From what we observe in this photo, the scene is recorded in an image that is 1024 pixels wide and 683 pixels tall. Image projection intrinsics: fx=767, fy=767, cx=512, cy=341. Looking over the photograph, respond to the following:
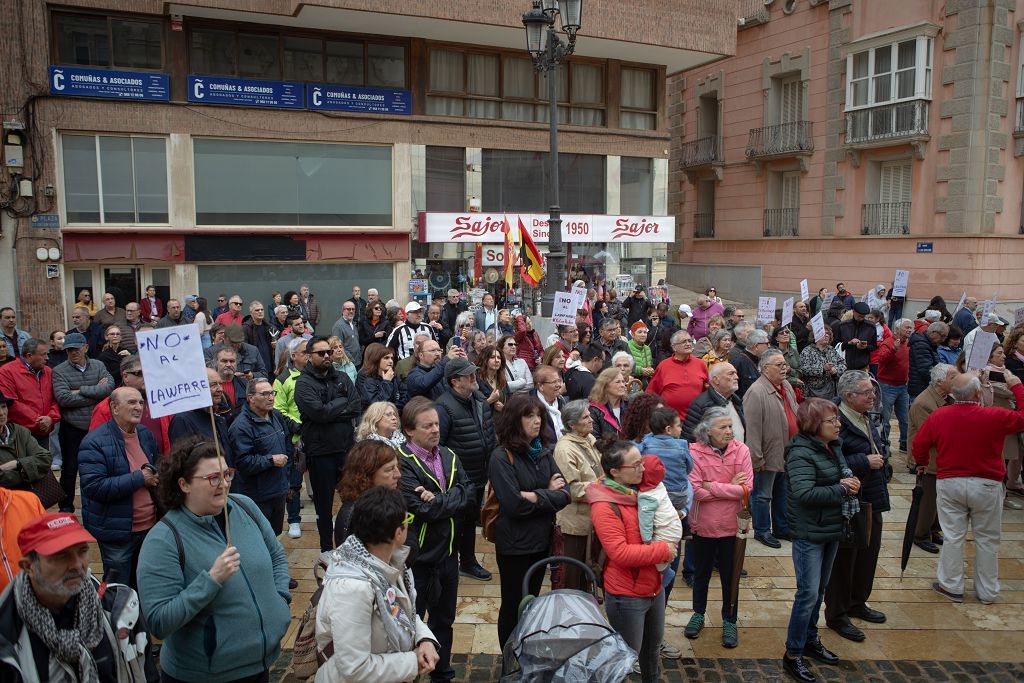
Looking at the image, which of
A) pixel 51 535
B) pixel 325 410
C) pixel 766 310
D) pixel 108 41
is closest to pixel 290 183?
pixel 108 41

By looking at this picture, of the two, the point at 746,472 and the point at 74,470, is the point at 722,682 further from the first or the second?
the point at 74,470

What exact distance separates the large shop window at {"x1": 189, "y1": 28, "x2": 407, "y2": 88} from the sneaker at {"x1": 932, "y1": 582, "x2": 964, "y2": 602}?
58.0 ft

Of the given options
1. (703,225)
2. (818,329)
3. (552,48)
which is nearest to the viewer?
(818,329)

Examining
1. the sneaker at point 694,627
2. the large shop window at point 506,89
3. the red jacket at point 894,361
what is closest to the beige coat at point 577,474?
the sneaker at point 694,627

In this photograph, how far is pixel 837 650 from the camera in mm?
5773

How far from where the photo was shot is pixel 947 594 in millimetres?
6766

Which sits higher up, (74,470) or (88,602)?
(88,602)

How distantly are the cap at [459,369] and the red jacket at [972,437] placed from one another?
4057 millimetres

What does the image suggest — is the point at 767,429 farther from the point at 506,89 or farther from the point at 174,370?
the point at 506,89

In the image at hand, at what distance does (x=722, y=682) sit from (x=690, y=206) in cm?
3009

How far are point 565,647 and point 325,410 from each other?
375cm

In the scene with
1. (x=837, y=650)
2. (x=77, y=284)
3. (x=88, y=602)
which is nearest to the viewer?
(x=88, y=602)

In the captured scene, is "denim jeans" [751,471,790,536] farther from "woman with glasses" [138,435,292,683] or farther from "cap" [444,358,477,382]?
"woman with glasses" [138,435,292,683]

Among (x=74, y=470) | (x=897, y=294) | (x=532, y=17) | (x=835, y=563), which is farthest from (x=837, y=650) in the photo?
(x=897, y=294)
